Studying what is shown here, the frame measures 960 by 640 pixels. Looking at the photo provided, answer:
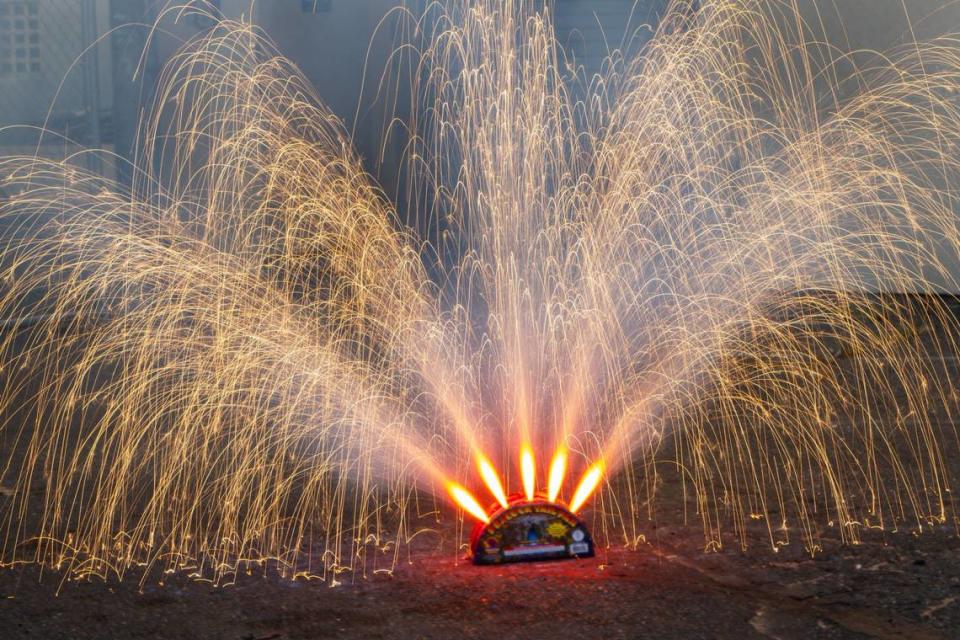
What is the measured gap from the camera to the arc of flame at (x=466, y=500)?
5.05 meters

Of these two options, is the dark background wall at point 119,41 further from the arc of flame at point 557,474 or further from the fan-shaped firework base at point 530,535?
the fan-shaped firework base at point 530,535

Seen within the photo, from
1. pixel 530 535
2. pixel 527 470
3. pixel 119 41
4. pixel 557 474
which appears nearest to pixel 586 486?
pixel 557 474

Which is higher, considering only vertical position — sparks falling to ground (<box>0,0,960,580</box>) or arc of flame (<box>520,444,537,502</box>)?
sparks falling to ground (<box>0,0,960,580</box>)

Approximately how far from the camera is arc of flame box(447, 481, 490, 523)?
505 centimetres

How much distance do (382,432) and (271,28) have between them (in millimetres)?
8838

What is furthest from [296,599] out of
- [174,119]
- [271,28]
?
[271,28]

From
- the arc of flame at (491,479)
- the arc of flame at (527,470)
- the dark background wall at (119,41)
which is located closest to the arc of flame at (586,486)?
the arc of flame at (527,470)

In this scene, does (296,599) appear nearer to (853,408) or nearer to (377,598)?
(377,598)

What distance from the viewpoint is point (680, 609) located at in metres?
4.12

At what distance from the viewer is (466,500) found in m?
5.30

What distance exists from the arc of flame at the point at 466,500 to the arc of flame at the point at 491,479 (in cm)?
10

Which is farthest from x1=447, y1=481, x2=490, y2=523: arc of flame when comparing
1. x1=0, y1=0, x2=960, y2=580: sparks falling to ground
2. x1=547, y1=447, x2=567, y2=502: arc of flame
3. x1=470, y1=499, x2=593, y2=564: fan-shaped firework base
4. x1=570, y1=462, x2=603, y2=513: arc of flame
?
x1=570, y1=462, x2=603, y2=513: arc of flame

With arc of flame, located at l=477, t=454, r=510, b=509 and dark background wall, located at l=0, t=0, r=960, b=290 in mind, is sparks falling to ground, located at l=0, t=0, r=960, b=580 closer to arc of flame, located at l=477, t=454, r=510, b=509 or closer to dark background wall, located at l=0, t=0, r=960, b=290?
arc of flame, located at l=477, t=454, r=510, b=509

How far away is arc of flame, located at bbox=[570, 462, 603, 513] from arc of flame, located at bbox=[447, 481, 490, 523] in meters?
0.44
